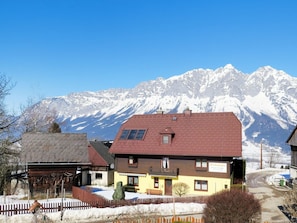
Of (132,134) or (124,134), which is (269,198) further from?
(124,134)

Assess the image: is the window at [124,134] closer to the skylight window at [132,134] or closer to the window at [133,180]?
the skylight window at [132,134]

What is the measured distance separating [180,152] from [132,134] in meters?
7.74

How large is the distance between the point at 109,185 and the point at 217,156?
1677 centimetres

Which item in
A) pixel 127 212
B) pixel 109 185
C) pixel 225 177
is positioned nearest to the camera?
pixel 127 212

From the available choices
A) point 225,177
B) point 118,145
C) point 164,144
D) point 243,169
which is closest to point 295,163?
point 243,169

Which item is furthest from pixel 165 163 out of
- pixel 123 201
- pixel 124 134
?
pixel 123 201

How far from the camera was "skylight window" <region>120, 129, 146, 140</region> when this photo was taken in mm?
43594

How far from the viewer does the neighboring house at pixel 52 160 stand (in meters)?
37.3

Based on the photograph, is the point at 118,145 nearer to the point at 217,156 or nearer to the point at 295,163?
the point at 217,156

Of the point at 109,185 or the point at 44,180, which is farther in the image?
the point at 109,185

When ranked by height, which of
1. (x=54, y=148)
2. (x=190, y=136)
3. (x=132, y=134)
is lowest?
(x=54, y=148)

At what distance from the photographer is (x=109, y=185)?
4675 centimetres

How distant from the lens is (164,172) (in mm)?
39531

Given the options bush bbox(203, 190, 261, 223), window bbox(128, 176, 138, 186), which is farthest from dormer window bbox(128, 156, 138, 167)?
bush bbox(203, 190, 261, 223)
